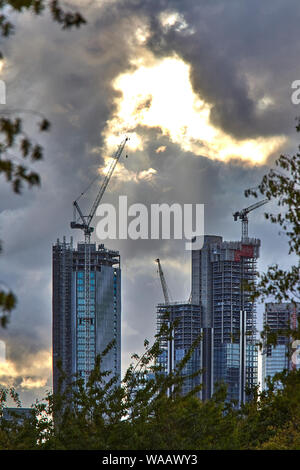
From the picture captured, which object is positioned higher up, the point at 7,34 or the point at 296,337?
the point at 7,34

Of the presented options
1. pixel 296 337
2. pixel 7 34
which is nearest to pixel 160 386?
pixel 296 337

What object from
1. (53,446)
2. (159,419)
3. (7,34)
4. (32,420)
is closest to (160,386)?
(159,419)

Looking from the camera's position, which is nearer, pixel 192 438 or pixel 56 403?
pixel 192 438

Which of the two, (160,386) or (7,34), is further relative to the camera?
(160,386)

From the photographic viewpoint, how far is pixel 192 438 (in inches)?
1257

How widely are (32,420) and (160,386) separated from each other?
6.96m

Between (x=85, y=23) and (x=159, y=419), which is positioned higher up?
(x=85, y=23)

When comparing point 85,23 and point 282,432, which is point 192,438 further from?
point 85,23
